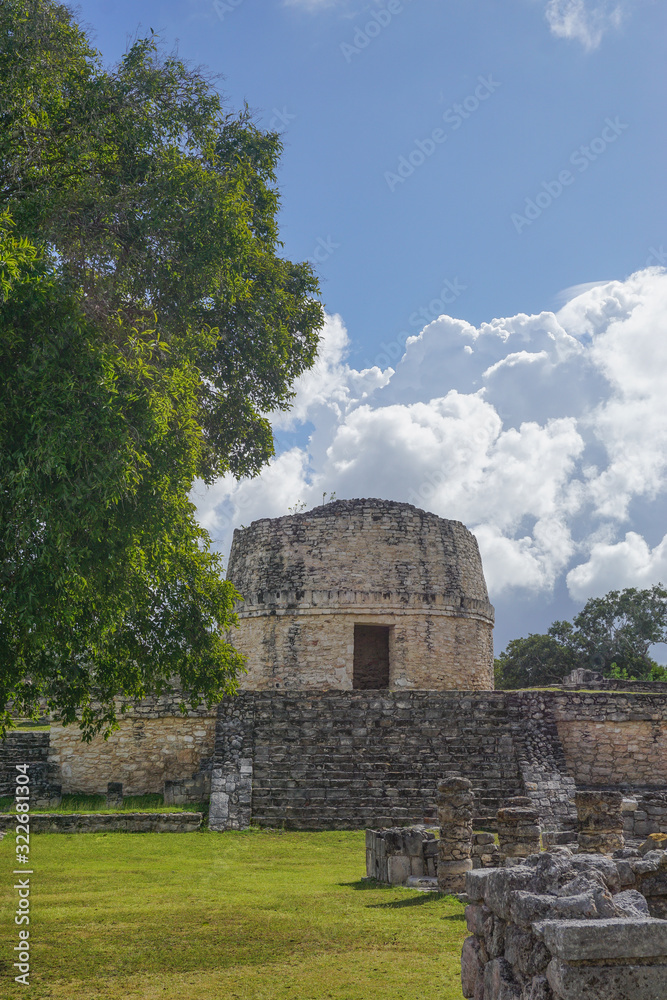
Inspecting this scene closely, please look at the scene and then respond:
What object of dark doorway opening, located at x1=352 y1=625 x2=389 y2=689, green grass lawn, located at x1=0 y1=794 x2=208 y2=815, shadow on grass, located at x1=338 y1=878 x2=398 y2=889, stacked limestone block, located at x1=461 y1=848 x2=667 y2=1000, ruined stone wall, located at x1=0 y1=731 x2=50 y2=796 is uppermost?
dark doorway opening, located at x1=352 y1=625 x2=389 y2=689

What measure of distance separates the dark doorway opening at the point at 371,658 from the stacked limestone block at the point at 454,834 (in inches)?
445

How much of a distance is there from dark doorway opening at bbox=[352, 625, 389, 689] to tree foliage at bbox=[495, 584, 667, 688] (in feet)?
49.3

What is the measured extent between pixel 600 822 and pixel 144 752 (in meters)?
8.10

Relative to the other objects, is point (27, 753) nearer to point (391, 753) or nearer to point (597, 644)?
point (391, 753)

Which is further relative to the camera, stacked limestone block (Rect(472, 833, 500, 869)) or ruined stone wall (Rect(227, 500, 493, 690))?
ruined stone wall (Rect(227, 500, 493, 690))

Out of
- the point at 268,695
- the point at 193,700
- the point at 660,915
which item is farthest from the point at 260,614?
the point at 660,915

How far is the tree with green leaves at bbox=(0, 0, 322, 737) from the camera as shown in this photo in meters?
5.74

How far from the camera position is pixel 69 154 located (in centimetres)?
688

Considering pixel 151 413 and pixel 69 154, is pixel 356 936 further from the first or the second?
pixel 69 154

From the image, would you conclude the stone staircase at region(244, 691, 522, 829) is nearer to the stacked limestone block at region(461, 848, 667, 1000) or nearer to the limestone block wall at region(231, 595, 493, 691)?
the limestone block wall at region(231, 595, 493, 691)

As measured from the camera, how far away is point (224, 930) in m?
5.74

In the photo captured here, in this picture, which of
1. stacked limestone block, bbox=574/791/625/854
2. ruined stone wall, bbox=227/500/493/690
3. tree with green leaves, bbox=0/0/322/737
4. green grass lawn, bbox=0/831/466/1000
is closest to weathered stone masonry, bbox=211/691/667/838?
green grass lawn, bbox=0/831/466/1000

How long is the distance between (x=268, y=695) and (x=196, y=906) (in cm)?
687

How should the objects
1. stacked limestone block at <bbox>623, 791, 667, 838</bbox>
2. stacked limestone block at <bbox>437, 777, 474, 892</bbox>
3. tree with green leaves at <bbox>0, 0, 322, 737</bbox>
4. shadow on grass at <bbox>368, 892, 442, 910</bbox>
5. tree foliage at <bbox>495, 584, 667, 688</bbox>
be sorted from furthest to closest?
tree foliage at <bbox>495, 584, 667, 688</bbox>
stacked limestone block at <bbox>623, 791, 667, 838</bbox>
stacked limestone block at <bbox>437, 777, 474, 892</bbox>
shadow on grass at <bbox>368, 892, 442, 910</bbox>
tree with green leaves at <bbox>0, 0, 322, 737</bbox>
